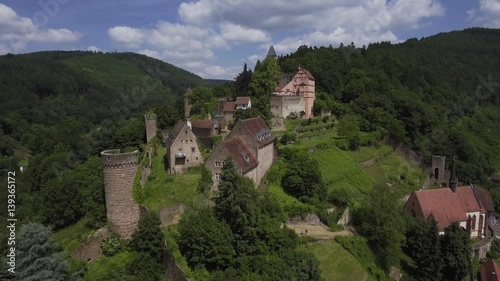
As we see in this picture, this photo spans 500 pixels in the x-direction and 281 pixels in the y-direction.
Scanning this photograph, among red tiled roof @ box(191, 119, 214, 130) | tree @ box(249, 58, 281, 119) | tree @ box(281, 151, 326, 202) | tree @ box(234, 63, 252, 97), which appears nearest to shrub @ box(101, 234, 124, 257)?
tree @ box(281, 151, 326, 202)

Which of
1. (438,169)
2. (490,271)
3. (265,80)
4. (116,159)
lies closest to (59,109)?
(265,80)

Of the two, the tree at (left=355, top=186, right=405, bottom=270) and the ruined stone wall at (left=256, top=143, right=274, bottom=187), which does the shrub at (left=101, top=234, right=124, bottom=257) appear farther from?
the tree at (left=355, top=186, right=405, bottom=270)

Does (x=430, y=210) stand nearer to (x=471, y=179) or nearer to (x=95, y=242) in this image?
(x=471, y=179)

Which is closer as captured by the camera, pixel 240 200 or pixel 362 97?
pixel 240 200

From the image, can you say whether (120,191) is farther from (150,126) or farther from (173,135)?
(150,126)

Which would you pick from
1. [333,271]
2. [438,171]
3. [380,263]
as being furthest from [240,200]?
[438,171]

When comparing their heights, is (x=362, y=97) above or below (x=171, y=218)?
above

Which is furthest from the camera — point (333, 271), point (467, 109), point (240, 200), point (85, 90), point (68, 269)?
point (85, 90)
